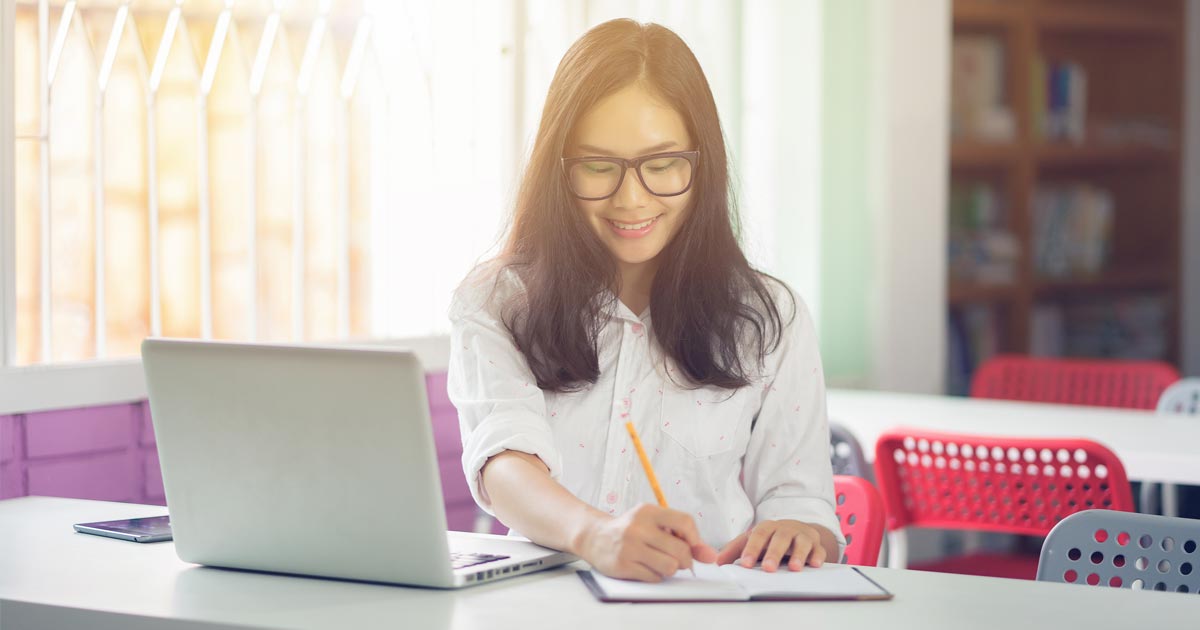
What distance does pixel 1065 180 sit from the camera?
479 centimetres

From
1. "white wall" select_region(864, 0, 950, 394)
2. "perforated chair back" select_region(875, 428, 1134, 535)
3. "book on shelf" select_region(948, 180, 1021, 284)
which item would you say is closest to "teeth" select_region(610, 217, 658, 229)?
"perforated chair back" select_region(875, 428, 1134, 535)

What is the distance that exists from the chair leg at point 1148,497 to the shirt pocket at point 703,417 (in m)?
1.24

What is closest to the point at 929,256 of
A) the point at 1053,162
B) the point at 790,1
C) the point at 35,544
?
the point at 790,1

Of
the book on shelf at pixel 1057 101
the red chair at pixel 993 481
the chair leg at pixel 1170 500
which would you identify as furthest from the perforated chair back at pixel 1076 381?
the book on shelf at pixel 1057 101

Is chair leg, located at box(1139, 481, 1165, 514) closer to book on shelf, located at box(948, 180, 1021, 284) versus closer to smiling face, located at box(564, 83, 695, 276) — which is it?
smiling face, located at box(564, 83, 695, 276)

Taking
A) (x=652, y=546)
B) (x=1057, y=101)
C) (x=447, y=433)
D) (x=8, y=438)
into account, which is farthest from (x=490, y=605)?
(x=1057, y=101)

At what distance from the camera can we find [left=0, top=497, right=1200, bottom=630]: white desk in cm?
109

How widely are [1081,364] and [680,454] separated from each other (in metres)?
1.90

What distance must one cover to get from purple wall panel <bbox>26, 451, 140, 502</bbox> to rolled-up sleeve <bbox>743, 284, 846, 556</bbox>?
911 mm

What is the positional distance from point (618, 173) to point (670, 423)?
0.31 meters

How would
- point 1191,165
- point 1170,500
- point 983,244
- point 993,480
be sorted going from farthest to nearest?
1. point 1191,165
2. point 983,244
3. point 1170,500
4. point 993,480

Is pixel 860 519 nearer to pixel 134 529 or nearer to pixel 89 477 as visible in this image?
pixel 134 529

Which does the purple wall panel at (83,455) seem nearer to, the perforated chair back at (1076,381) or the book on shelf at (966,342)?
the perforated chair back at (1076,381)

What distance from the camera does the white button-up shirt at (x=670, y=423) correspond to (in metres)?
1.58
